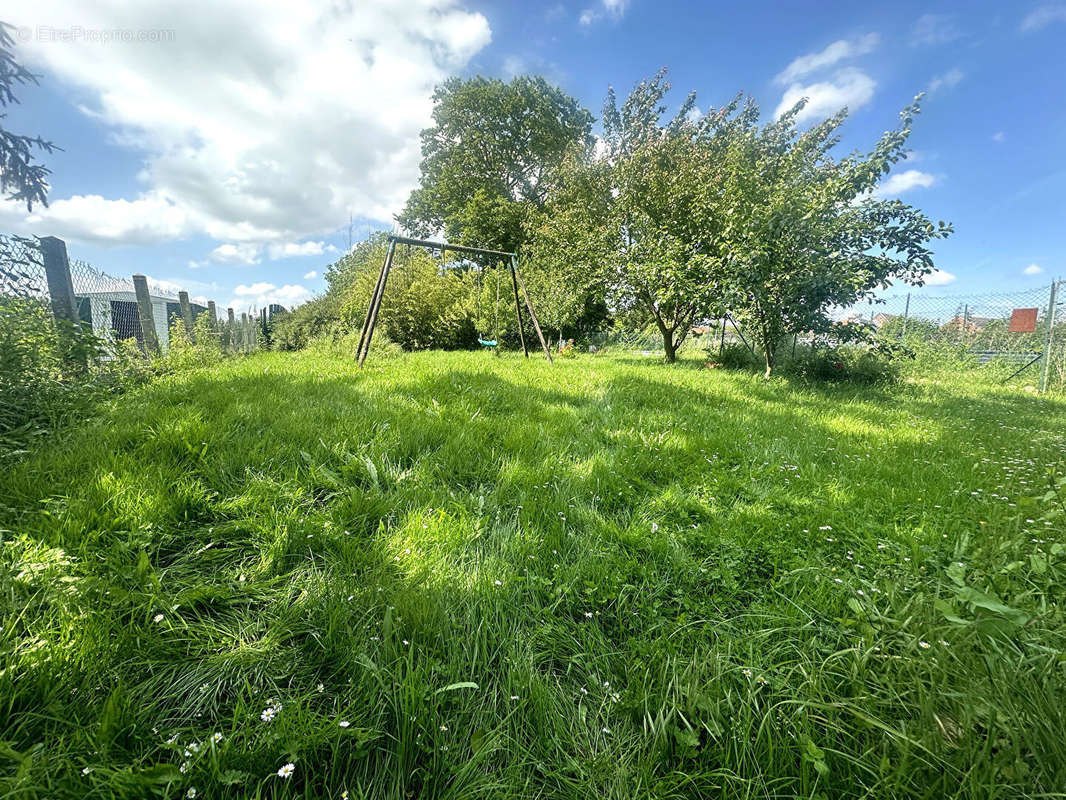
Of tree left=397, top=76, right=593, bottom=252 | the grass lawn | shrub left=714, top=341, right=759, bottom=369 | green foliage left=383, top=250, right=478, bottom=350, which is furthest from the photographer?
tree left=397, top=76, right=593, bottom=252

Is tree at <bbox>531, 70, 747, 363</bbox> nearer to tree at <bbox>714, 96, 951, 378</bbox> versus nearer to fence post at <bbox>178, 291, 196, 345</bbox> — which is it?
tree at <bbox>714, 96, 951, 378</bbox>

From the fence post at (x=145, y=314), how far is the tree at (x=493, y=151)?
16.5 metres

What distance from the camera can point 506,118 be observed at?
21.1m

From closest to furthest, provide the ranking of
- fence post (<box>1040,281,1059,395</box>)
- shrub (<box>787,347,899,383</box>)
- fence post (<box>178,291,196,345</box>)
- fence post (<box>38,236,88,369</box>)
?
fence post (<box>38,236,88,369</box>)
shrub (<box>787,347,899,383</box>)
fence post (<box>178,291,196,345</box>)
fence post (<box>1040,281,1059,395</box>)

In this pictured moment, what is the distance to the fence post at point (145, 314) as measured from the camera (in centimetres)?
580

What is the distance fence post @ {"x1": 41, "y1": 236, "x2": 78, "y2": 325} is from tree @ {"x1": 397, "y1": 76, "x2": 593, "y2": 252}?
18088 mm

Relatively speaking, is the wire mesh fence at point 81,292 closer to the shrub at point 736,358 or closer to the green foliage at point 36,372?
the green foliage at point 36,372

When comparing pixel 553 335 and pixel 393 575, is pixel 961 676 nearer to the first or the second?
pixel 393 575

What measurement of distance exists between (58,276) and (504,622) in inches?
260

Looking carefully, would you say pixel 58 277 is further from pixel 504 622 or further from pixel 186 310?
pixel 504 622

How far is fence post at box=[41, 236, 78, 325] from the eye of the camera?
4.25 m

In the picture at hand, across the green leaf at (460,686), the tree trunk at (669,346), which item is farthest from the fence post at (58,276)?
the tree trunk at (669,346)

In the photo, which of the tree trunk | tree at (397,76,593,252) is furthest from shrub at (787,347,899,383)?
tree at (397,76,593,252)

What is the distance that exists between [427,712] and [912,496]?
9.84 feet
